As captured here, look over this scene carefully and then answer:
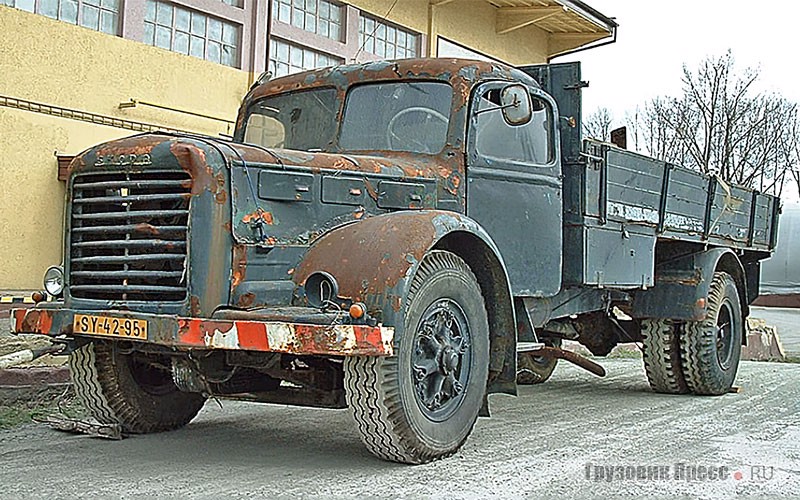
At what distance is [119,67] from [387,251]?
10.0 metres

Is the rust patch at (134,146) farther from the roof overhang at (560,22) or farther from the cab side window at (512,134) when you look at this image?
the roof overhang at (560,22)

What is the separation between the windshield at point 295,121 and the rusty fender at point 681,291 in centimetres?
381

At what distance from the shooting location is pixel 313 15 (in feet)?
57.3

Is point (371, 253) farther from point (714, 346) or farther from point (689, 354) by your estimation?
point (714, 346)

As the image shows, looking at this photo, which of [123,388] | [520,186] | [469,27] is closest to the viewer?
[123,388]

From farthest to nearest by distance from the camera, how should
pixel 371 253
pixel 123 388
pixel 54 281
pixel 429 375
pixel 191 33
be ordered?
pixel 191 33 < pixel 123 388 < pixel 54 281 < pixel 429 375 < pixel 371 253

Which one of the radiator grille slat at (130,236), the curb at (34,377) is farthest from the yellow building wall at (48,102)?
the radiator grille slat at (130,236)

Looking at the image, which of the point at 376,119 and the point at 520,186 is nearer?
the point at 376,119

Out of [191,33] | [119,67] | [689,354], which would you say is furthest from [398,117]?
[191,33]

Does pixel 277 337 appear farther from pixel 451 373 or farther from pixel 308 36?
pixel 308 36

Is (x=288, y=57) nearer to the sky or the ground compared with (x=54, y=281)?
nearer to the sky

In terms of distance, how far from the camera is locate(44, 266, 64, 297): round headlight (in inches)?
239

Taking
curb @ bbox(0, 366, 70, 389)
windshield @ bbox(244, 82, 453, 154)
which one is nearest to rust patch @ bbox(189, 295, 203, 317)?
windshield @ bbox(244, 82, 453, 154)

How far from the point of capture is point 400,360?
5.47 meters
